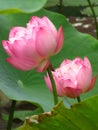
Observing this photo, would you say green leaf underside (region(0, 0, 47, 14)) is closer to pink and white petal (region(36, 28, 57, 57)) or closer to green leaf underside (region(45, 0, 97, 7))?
pink and white petal (region(36, 28, 57, 57))

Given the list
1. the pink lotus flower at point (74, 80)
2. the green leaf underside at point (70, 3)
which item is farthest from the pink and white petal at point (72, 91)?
the green leaf underside at point (70, 3)

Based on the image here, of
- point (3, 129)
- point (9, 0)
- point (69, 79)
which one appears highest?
point (9, 0)

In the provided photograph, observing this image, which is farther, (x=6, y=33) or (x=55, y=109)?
(x=6, y=33)

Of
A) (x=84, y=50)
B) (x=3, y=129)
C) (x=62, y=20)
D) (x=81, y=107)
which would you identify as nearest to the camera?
(x=81, y=107)

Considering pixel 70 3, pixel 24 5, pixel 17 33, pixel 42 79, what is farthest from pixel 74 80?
pixel 70 3

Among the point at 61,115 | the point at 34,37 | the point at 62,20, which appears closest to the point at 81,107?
the point at 61,115

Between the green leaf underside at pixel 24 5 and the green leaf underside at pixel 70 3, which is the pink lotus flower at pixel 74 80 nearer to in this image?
the green leaf underside at pixel 24 5

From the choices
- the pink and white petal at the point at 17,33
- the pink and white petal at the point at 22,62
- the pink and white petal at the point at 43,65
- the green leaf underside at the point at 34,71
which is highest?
the pink and white petal at the point at 17,33

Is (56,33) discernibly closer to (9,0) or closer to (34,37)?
(34,37)

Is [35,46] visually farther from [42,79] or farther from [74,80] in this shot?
[42,79]
